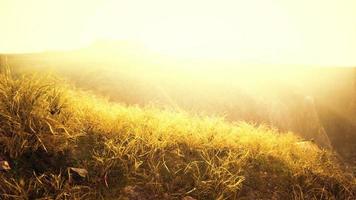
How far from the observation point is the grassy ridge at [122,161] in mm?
3117

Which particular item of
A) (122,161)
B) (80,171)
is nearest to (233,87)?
(122,161)

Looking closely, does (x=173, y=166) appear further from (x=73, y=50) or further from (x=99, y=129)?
(x=73, y=50)

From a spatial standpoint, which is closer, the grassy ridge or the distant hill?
the grassy ridge

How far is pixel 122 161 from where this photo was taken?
11.6 feet

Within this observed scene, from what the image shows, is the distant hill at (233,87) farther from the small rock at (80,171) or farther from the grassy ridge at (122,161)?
the small rock at (80,171)

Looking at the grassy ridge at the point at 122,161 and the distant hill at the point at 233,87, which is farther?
the distant hill at the point at 233,87

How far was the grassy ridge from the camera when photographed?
10.2 ft

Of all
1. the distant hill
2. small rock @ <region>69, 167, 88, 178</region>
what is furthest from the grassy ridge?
the distant hill

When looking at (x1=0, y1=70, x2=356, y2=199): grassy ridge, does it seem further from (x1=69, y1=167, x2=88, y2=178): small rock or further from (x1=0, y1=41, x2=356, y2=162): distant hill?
(x1=0, y1=41, x2=356, y2=162): distant hill

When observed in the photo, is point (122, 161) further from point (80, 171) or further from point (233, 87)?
point (233, 87)

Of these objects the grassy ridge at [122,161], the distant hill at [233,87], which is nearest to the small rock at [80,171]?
the grassy ridge at [122,161]

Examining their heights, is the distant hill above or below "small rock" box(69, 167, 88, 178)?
below

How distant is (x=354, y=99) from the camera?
2758 cm

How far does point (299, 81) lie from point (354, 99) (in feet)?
16.7
